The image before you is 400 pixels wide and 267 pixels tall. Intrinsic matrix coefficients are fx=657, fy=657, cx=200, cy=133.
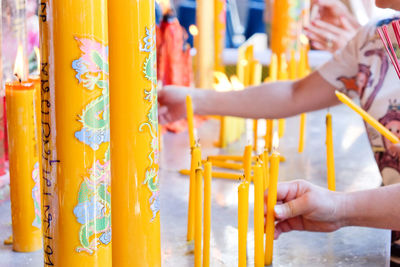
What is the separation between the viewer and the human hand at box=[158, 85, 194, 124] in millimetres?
1271

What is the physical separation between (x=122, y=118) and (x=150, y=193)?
0.08 meters

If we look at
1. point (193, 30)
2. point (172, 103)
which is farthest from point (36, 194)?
point (193, 30)

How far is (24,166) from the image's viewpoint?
2.58 feet

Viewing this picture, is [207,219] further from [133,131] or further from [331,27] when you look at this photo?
[331,27]

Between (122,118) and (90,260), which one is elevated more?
(122,118)

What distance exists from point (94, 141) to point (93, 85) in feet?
0.16

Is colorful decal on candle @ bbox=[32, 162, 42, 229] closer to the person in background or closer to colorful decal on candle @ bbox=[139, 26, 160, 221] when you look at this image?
colorful decal on candle @ bbox=[139, 26, 160, 221]

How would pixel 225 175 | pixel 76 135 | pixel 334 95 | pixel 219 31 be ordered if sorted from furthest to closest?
pixel 219 31 → pixel 334 95 → pixel 225 175 → pixel 76 135

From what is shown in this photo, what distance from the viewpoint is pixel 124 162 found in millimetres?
665

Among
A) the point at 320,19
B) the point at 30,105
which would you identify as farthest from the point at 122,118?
the point at 320,19

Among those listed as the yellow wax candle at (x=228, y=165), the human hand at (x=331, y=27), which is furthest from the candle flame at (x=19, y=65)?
the human hand at (x=331, y=27)

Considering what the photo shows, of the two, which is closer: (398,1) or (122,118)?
(122,118)

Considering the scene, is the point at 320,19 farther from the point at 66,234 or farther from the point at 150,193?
the point at 66,234

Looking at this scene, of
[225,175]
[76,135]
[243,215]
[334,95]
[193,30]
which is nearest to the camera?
[76,135]
